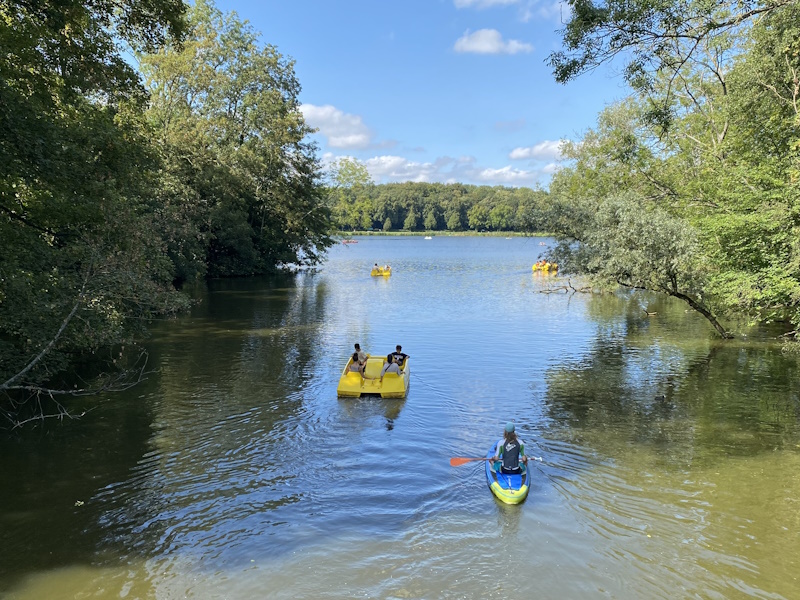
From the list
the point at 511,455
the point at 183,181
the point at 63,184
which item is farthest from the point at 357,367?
the point at 183,181

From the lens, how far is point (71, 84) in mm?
13422

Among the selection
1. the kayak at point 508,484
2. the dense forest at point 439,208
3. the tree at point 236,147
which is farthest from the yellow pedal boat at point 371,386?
the dense forest at point 439,208

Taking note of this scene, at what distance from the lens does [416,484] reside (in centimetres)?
1062

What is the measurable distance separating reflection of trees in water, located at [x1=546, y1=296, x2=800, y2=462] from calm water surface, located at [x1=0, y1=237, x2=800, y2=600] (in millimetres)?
94

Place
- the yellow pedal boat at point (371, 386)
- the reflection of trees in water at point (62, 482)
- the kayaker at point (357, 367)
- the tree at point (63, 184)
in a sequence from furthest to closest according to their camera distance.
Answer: the kayaker at point (357, 367) → the yellow pedal boat at point (371, 386) → the tree at point (63, 184) → the reflection of trees in water at point (62, 482)

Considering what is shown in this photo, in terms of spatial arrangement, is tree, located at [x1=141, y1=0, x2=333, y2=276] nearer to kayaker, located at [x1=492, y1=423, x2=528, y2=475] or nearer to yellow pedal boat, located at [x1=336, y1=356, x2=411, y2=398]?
yellow pedal boat, located at [x1=336, y1=356, x2=411, y2=398]

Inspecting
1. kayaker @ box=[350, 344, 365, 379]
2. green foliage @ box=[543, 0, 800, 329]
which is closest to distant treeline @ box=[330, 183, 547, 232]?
green foliage @ box=[543, 0, 800, 329]

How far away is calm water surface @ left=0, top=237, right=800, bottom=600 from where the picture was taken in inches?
309

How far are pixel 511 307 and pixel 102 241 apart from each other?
24117 millimetres

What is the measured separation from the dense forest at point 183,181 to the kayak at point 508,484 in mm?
7320

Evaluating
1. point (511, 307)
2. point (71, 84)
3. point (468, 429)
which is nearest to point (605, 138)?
point (511, 307)

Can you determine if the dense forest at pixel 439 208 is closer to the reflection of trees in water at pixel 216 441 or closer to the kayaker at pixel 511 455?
the reflection of trees in water at pixel 216 441

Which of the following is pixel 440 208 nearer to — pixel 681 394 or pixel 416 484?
pixel 681 394

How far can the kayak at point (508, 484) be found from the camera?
984 centimetres
